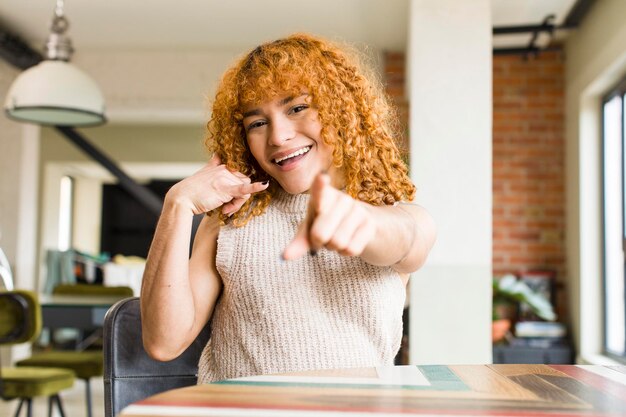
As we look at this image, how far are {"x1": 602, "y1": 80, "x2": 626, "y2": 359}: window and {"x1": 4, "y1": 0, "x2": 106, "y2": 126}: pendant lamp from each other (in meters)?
3.23

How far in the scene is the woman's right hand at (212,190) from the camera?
4.34 ft

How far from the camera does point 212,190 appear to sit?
4.43 ft

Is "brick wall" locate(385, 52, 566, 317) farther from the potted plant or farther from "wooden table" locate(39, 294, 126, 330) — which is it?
"wooden table" locate(39, 294, 126, 330)

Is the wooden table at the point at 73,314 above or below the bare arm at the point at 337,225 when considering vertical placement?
below

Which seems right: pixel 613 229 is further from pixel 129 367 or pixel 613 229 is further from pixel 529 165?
pixel 129 367

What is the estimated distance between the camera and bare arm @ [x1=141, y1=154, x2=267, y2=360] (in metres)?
1.32

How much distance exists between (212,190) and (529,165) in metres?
4.91

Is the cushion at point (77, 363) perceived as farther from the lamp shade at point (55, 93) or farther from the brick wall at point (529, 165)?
the brick wall at point (529, 165)

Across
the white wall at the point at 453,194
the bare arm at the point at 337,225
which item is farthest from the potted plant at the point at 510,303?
the bare arm at the point at 337,225

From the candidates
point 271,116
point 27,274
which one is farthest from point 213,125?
point 27,274

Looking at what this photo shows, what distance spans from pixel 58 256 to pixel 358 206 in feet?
29.1

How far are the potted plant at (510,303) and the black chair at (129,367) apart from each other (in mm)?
4056

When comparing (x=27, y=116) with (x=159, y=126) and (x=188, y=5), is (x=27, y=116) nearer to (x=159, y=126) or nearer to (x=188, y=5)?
(x=188, y=5)

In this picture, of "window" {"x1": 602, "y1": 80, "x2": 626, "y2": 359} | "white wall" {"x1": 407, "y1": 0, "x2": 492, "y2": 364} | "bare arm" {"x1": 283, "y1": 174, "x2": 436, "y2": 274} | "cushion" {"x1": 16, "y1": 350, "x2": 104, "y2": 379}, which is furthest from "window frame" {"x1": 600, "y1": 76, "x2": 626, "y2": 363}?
"bare arm" {"x1": 283, "y1": 174, "x2": 436, "y2": 274}
